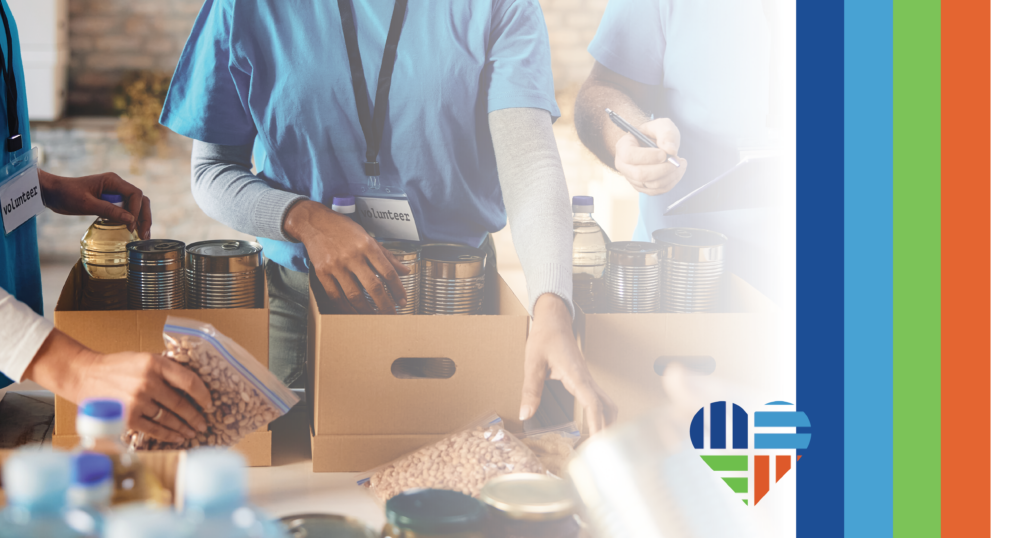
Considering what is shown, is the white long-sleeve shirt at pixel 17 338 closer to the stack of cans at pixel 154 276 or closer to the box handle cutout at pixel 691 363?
the stack of cans at pixel 154 276

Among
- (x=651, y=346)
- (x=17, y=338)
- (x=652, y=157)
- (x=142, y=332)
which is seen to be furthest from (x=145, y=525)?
(x=652, y=157)

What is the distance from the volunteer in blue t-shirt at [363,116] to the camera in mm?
1248

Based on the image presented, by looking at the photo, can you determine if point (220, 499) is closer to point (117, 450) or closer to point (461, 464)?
point (117, 450)

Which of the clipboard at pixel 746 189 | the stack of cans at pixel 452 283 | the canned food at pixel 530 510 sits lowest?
the canned food at pixel 530 510

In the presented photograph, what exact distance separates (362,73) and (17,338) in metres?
0.67

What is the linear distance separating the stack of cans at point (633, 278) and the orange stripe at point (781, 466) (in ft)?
0.86

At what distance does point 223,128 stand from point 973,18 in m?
1.23

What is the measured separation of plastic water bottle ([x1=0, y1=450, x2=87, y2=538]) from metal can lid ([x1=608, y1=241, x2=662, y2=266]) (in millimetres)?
777

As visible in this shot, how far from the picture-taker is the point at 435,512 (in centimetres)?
62

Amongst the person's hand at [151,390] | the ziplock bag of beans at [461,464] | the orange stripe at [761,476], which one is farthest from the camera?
the orange stripe at [761,476]

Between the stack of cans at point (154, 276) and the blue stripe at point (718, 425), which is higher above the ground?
the stack of cans at point (154, 276)

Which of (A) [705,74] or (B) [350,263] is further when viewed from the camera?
(A) [705,74]

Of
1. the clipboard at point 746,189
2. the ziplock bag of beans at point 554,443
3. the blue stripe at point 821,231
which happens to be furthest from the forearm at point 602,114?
the ziplock bag of beans at point 554,443

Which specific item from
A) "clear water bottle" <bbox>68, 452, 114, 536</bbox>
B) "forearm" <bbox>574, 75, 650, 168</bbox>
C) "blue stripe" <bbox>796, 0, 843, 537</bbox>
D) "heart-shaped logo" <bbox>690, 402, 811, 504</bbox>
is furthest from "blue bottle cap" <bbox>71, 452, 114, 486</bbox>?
"forearm" <bbox>574, 75, 650, 168</bbox>
